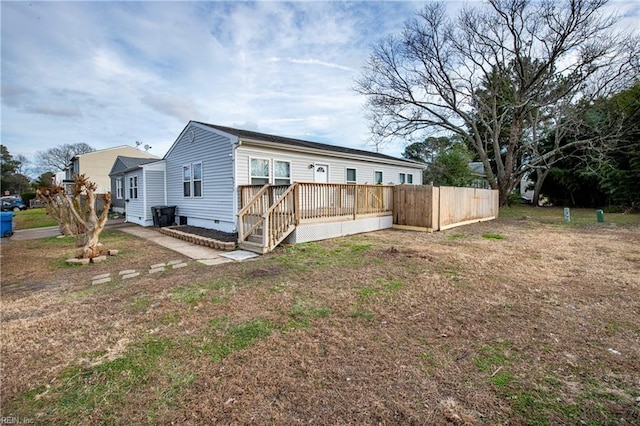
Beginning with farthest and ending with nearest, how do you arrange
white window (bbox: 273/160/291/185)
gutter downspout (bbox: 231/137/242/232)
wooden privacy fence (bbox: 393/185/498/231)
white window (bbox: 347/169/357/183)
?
white window (bbox: 347/169/357/183)
white window (bbox: 273/160/291/185)
wooden privacy fence (bbox: 393/185/498/231)
gutter downspout (bbox: 231/137/242/232)

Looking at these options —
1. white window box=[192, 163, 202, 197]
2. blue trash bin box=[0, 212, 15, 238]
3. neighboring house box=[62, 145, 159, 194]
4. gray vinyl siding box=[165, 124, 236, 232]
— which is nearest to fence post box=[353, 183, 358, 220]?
gray vinyl siding box=[165, 124, 236, 232]

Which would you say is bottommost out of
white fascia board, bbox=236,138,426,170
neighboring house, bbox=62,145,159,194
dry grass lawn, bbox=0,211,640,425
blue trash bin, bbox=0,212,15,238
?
dry grass lawn, bbox=0,211,640,425

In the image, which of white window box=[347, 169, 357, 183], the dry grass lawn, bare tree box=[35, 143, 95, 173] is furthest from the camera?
bare tree box=[35, 143, 95, 173]

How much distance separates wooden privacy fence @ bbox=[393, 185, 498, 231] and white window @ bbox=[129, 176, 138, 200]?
11.9 meters

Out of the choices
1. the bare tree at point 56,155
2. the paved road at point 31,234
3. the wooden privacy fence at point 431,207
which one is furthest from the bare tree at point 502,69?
the bare tree at point 56,155

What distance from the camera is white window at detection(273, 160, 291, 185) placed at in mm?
10420

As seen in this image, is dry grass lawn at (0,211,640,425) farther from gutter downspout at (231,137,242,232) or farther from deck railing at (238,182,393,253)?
gutter downspout at (231,137,242,232)

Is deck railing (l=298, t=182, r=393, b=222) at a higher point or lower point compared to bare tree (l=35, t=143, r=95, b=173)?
lower

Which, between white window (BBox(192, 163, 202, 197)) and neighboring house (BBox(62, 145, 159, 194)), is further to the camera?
neighboring house (BBox(62, 145, 159, 194))

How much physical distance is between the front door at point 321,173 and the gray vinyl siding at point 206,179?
3592mm

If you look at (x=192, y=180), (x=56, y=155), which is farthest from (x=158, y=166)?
(x=56, y=155)

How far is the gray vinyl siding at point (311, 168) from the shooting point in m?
9.47

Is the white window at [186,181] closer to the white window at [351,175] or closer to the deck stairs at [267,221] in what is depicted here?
the deck stairs at [267,221]

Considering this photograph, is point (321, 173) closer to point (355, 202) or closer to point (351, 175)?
point (351, 175)
